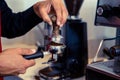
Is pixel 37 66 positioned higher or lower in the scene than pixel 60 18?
lower

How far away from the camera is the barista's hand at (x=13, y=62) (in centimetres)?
69

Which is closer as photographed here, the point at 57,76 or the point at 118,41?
the point at 57,76

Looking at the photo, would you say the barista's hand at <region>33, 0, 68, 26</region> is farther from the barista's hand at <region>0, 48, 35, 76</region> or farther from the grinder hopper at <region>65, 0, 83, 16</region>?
the grinder hopper at <region>65, 0, 83, 16</region>

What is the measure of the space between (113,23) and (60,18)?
0.29 metres

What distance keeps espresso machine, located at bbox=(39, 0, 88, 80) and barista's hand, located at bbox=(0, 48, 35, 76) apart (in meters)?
0.33

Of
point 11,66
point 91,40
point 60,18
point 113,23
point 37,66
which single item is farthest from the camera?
point 91,40

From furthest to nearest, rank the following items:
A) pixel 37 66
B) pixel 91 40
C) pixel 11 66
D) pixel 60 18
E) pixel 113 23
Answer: pixel 91 40 < pixel 37 66 < pixel 113 23 < pixel 60 18 < pixel 11 66

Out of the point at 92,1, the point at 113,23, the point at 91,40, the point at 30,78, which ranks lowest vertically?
the point at 30,78

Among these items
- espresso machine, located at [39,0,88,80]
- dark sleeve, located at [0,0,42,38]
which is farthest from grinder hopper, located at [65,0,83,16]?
dark sleeve, located at [0,0,42,38]

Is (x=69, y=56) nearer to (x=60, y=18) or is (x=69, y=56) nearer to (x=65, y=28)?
(x=65, y=28)

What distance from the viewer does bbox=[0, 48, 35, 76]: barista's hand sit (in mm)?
687

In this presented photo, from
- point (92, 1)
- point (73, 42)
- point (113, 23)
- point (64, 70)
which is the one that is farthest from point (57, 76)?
point (92, 1)

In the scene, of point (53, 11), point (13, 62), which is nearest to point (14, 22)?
point (53, 11)

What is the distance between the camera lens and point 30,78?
3.47 ft
